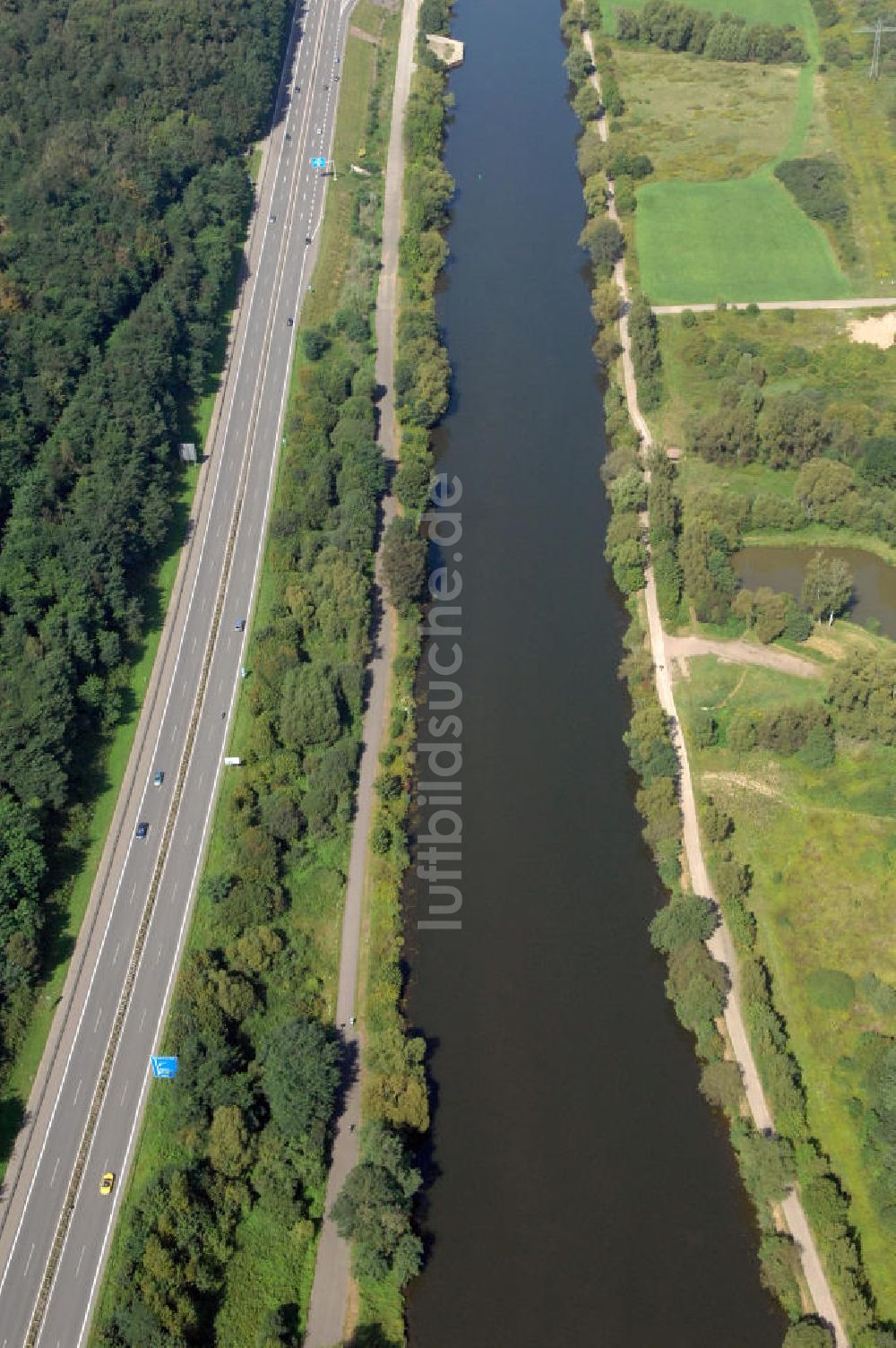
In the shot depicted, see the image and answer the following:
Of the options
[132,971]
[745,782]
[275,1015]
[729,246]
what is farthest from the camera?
[729,246]

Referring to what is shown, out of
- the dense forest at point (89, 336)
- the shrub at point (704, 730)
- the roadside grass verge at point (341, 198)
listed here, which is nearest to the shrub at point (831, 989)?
the shrub at point (704, 730)

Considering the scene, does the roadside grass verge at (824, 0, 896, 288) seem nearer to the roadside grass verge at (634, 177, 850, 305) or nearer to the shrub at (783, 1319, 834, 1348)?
the roadside grass verge at (634, 177, 850, 305)

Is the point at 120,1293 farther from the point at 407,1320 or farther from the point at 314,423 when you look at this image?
the point at 314,423

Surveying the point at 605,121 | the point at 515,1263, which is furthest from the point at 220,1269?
the point at 605,121

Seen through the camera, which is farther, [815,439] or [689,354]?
[689,354]

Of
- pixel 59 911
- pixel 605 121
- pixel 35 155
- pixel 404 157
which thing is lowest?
pixel 59 911

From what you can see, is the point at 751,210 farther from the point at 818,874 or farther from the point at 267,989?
the point at 267,989

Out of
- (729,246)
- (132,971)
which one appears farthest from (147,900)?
(729,246)
